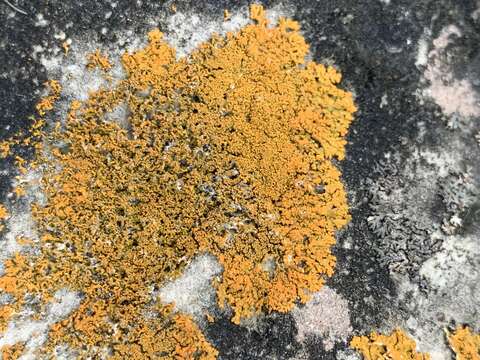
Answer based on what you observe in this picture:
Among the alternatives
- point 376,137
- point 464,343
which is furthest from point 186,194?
point 464,343

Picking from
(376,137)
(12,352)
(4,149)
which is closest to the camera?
(12,352)

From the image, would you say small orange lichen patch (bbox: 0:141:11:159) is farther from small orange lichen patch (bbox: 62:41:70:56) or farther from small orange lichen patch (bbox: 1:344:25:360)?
small orange lichen patch (bbox: 1:344:25:360)

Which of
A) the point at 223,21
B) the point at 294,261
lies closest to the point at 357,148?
the point at 294,261

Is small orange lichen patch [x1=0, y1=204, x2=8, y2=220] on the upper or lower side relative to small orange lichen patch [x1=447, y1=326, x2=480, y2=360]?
upper

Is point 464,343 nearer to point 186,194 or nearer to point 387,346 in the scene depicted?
point 387,346

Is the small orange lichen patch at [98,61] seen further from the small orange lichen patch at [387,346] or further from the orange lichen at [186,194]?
the small orange lichen patch at [387,346]

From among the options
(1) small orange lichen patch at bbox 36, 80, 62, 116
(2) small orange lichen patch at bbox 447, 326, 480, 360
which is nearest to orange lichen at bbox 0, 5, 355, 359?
(1) small orange lichen patch at bbox 36, 80, 62, 116

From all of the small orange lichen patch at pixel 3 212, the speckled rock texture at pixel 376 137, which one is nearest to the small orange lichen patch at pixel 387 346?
the speckled rock texture at pixel 376 137
